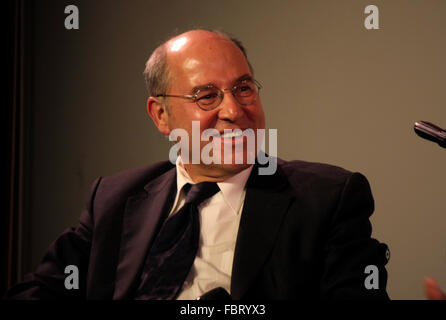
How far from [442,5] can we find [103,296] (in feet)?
5.36

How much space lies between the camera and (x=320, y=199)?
1.43 meters

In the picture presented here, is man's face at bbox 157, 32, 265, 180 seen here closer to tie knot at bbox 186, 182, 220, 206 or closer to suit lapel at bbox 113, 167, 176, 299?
tie knot at bbox 186, 182, 220, 206

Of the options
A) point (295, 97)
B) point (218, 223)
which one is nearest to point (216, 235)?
point (218, 223)

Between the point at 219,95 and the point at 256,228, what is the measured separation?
420 mm

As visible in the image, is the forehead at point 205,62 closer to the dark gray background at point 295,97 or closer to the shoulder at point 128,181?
the shoulder at point 128,181

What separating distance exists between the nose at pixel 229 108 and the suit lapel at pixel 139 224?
34cm

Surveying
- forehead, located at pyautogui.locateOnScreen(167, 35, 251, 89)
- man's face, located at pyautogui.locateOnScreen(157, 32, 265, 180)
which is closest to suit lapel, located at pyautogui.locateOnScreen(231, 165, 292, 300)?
man's face, located at pyautogui.locateOnScreen(157, 32, 265, 180)

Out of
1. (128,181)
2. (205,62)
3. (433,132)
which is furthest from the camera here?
(128,181)

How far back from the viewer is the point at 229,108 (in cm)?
148

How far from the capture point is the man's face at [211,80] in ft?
4.90

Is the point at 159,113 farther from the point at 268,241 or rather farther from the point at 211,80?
the point at 268,241

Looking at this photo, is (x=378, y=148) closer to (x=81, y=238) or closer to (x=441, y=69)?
(x=441, y=69)

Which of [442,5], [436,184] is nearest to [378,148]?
[436,184]

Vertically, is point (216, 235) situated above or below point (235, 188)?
below
